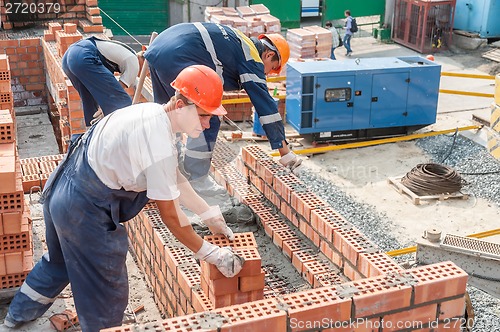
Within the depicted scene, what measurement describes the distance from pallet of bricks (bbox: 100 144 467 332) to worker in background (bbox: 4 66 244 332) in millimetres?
478

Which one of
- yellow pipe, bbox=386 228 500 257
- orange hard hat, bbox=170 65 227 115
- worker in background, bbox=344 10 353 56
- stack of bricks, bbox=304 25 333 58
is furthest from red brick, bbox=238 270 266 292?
worker in background, bbox=344 10 353 56

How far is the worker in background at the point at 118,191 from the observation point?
11.7 feet

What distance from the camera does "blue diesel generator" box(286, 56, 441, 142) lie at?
1144 cm

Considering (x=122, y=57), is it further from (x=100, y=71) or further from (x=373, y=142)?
(x=373, y=142)

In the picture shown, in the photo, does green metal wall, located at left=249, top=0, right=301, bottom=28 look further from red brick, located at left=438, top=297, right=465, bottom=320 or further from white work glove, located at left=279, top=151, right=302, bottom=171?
red brick, located at left=438, top=297, right=465, bottom=320

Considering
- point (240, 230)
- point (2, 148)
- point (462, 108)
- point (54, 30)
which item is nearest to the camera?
point (2, 148)

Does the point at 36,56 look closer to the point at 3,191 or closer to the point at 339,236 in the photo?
the point at 3,191

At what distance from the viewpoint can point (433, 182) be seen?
385 inches

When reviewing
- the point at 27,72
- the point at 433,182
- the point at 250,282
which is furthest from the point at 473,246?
the point at 27,72

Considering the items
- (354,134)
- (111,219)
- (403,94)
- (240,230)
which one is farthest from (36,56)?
(111,219)

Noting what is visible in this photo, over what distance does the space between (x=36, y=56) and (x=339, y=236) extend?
9249mm

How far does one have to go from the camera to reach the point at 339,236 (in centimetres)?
448

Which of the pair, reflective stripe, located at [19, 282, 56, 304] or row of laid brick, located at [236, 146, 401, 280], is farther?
reflective stripe, located at [19, 282, 56, 304]

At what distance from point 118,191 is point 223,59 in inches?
84.3
